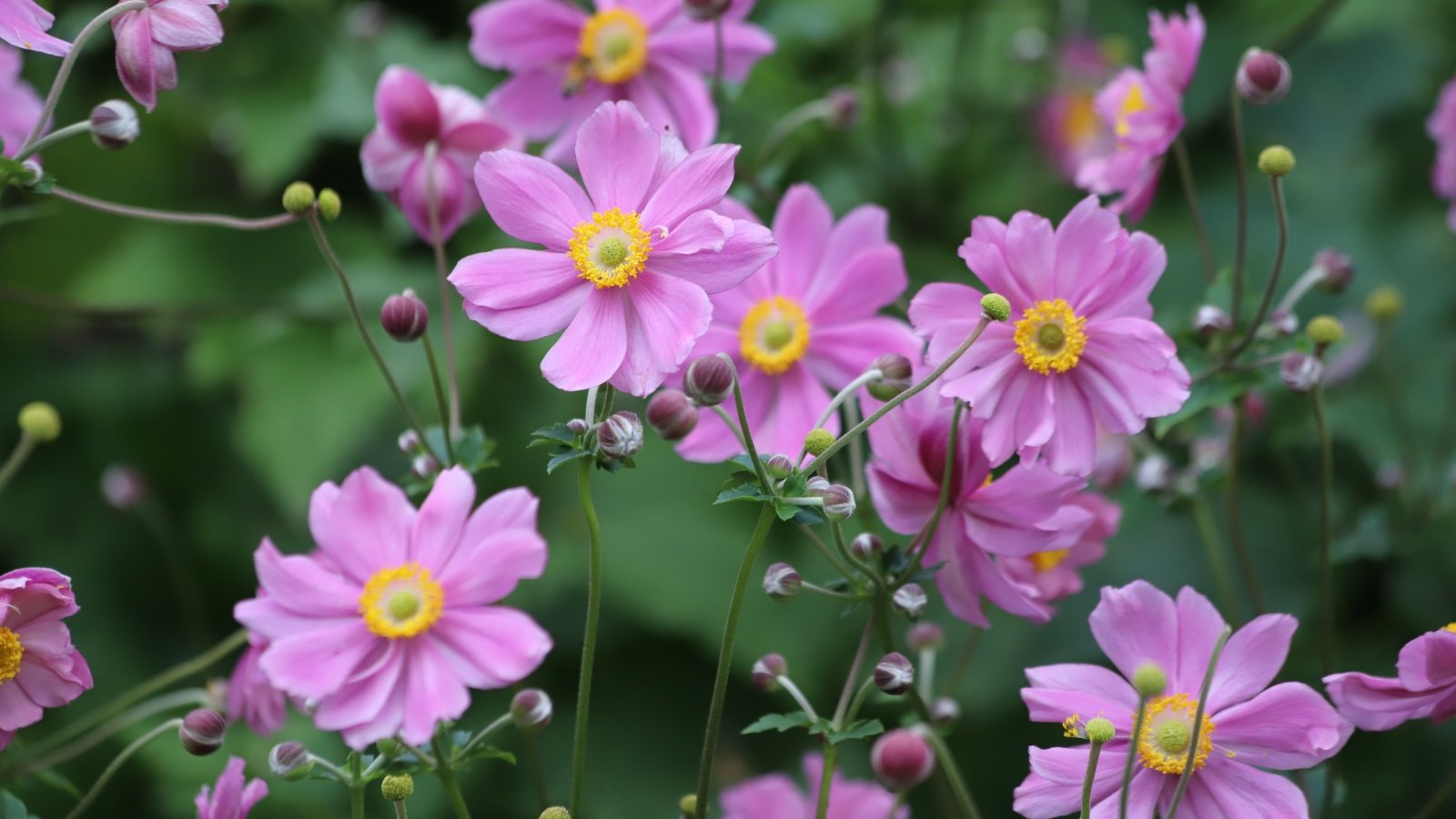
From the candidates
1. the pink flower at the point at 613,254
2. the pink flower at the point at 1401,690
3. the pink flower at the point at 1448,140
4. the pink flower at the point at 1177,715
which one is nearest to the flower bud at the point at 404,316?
the pink flower at the point at 613,254

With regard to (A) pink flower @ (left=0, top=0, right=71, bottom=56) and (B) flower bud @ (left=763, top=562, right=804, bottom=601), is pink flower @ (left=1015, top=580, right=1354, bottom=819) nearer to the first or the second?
(B) flower bud @ (left=763, top=562, right=804, bottom=601)

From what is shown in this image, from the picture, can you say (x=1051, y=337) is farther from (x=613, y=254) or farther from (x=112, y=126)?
(x=112, y=126)

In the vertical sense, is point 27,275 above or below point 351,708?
below

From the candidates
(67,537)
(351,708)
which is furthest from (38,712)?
(67,537)

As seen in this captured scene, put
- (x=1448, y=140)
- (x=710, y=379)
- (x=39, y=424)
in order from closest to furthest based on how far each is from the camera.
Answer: (x=710, y=379)
(x=39, y=424)
(x=1448, y=140)

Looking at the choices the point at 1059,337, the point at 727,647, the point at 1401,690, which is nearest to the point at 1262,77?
the point at 1059,337

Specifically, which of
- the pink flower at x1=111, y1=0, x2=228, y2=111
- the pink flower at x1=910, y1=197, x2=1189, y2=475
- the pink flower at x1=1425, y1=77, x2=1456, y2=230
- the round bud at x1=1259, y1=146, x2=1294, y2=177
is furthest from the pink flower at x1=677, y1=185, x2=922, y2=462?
the pink flower at x1=1425, y1=77, x2=1456, y2=230

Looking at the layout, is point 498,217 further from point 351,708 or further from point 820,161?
point 820,161
